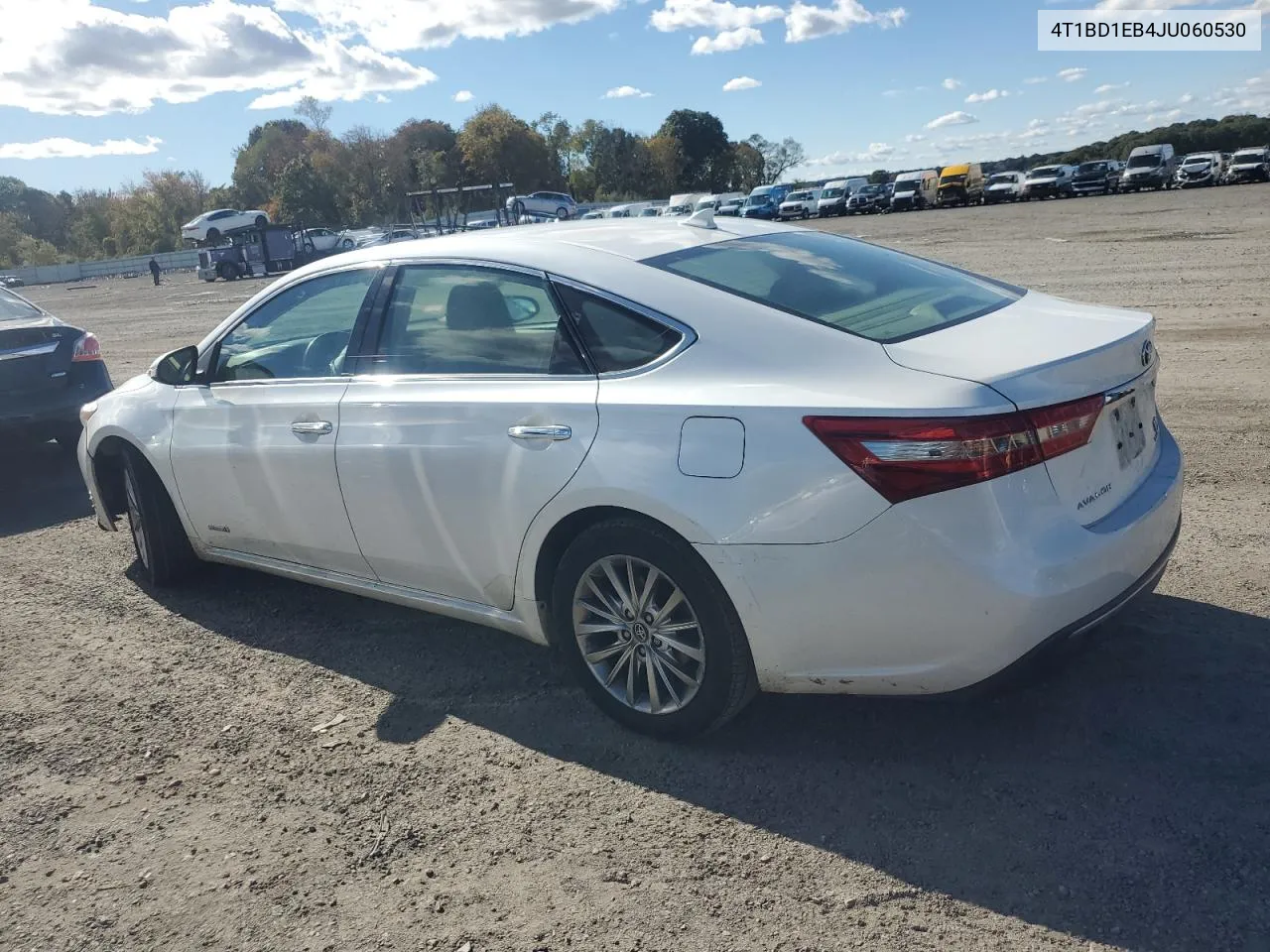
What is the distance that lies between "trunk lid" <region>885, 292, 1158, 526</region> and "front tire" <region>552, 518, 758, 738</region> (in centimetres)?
92

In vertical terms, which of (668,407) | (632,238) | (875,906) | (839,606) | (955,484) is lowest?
(875,906)

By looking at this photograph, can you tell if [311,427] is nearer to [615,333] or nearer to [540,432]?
[540,432]

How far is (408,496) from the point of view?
3.86 metres

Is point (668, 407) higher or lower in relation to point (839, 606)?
higher

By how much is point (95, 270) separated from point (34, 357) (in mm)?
75922

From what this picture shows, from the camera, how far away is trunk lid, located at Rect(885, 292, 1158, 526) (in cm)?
289

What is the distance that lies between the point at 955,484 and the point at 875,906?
1108 millimetres

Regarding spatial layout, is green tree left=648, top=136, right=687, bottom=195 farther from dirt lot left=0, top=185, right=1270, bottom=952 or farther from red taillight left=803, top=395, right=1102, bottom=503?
red taillight left=803, top=395, right=1102, bottom=503

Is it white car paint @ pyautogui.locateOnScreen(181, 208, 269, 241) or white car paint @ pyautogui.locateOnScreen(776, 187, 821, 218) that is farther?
white car paint @ pyautogui.locateOnScreen(181, 208, 269, 241)

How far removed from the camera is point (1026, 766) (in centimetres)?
316

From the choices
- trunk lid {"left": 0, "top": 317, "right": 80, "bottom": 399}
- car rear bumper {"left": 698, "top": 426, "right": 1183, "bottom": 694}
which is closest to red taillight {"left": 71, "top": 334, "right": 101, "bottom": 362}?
trunk lid {"left": 0, "top": 317, "right": 80, "bottom": 399}

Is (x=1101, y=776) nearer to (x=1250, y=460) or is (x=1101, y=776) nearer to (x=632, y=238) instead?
(x=632, y=238)

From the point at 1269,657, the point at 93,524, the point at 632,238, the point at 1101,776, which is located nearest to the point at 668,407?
the point at 632,238

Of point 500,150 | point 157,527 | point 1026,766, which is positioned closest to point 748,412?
point 1026,766
